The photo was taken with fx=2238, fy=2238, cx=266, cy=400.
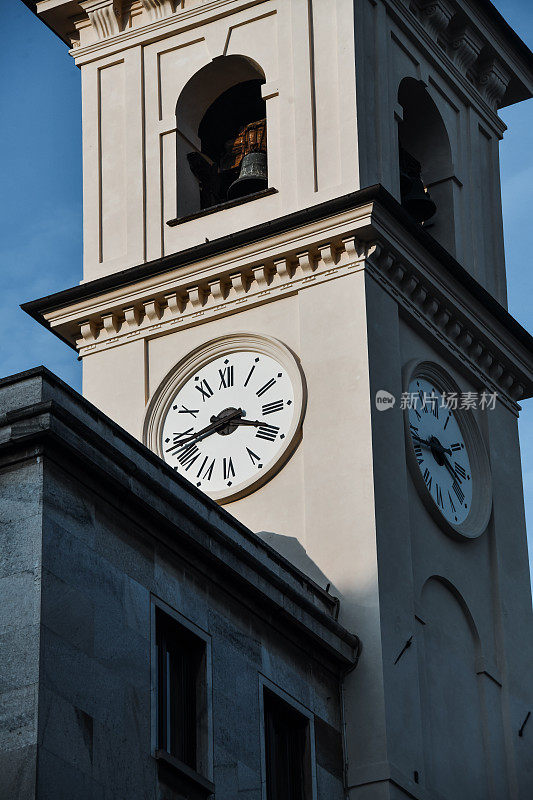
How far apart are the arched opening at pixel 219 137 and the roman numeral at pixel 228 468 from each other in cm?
462

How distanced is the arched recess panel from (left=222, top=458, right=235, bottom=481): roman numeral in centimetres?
305

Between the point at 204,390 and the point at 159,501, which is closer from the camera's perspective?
the point at 159,501

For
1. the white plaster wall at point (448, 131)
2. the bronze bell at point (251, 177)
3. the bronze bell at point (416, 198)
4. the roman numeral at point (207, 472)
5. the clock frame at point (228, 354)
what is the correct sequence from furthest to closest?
the bronze bell at point (416, 198) < the bronze bell at point (251, 177) < the white plaster wall at point (448, 131) < the roman numeral at point (207, 472) < the clock frame at point (228, 354)

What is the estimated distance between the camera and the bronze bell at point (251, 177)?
33188mm

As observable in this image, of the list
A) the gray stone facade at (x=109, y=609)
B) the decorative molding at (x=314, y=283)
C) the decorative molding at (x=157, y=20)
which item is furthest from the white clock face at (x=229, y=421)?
the decorative molding at (x=157, y=20)

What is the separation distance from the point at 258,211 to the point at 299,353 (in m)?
2.69

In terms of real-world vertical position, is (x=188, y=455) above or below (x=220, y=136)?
below

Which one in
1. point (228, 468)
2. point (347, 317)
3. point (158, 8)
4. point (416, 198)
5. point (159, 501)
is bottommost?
point (159, 501)

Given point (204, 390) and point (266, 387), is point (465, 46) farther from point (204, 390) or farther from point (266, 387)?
point (204, 390)

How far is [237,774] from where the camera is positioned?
23.6 meters

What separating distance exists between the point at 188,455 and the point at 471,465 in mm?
4170

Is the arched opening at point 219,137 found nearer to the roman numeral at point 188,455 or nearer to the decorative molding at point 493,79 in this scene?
the decorative molding at point 493,79

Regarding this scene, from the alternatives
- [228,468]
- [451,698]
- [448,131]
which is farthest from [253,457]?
[448,131]

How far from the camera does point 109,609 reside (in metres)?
22.2
